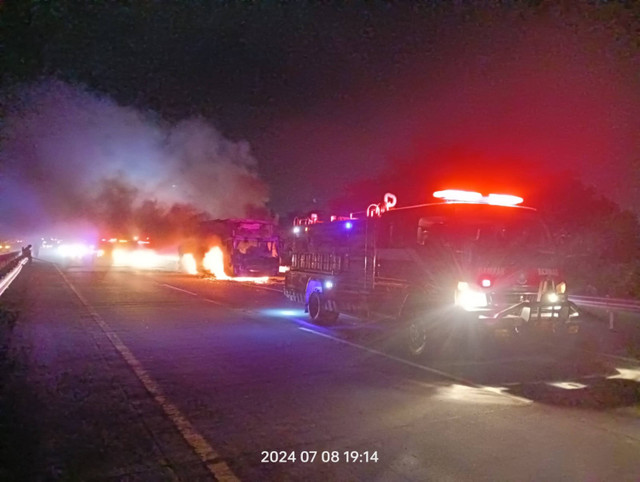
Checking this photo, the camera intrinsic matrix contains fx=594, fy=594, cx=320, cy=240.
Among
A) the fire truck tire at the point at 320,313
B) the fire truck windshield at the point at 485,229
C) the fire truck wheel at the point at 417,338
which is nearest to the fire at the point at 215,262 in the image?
the fire truck tire at the point at 320,313

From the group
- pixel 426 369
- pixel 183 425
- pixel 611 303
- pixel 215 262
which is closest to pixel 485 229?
pixel 426 369

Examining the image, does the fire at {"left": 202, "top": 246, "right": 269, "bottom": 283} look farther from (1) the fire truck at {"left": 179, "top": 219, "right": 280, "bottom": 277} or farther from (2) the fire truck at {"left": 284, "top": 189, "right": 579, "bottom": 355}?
(2) the fire truck at {"left": 284, "top": 189, "right": 579, "bottom": 355}

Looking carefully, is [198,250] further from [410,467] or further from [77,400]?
[410,467]

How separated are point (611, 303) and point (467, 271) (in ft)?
23.0

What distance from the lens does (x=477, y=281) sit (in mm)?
7875

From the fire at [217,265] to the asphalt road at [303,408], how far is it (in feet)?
48.2

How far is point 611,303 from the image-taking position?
13211 millimetres

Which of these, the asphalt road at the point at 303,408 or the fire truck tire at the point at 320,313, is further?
the fire truck tire at the point at 320,313

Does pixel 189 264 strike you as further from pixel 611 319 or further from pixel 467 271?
pixel 467 271

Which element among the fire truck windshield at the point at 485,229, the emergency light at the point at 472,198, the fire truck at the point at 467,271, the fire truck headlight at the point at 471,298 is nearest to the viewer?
the fire truck headlight at the point at 471,298

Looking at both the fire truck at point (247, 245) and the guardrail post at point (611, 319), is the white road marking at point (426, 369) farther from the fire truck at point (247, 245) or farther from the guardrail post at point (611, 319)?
the fire truck at point (247, 245)

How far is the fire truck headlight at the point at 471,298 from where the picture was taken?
7828 millimetres

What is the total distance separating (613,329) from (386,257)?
18.2ft

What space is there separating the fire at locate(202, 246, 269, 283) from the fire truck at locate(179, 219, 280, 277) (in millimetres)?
183
